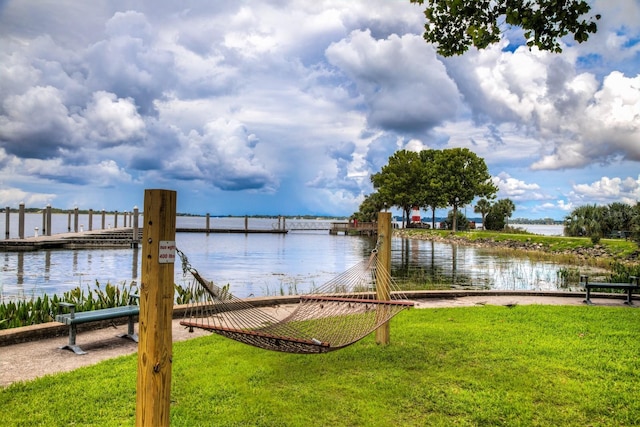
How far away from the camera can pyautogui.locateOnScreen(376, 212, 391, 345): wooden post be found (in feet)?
17.1

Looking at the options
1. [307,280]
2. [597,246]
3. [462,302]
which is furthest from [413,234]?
[462,302]

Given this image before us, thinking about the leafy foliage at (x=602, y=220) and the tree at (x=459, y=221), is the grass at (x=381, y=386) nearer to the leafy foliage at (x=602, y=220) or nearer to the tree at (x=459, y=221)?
the leafy foliage at (x=602, y=220)

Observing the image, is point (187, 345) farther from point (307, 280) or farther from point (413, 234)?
point (413, 234)

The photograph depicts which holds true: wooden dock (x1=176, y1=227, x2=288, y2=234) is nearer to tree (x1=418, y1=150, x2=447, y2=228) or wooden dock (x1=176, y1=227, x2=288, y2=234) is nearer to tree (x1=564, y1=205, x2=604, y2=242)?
tree (x1=418, y1=150, x2=447, y2=228)

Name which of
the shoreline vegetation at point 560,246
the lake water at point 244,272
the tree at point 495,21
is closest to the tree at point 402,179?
the shoreline vegetation at point 560,246

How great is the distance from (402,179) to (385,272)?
43.7 m

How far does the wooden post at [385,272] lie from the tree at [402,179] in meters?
42.6

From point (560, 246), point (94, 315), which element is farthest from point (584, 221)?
point (94, 315)

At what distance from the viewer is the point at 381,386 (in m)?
3.98

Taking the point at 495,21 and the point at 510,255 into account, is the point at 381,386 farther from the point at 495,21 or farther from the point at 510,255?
the point at 510,255

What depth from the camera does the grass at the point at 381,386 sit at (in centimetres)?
341

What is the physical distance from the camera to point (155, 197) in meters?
2.58

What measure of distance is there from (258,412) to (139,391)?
1.10 metres

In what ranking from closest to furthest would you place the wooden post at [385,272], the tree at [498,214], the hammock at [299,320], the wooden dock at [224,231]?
the hammock at [299,320] → the wooden post at [385,272] → the wooden dock at [224,231] → the tree at [498,214]
